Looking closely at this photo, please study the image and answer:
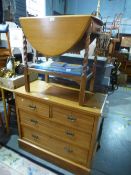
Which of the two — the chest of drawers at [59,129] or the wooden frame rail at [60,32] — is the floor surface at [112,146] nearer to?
the chest of drawers at [59,129]

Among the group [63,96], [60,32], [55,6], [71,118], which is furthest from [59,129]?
[55,6]

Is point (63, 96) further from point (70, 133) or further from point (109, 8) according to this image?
point (109, 8)

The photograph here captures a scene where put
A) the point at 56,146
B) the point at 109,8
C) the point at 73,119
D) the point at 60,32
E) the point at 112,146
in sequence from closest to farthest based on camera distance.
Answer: the point at 60,32 < the point at 73,119 < the point at 56,146 < the point at 112,146 < the point at 109,8

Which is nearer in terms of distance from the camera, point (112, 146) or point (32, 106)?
point (32, 106)

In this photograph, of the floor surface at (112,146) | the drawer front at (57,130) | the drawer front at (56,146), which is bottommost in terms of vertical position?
the floor surface at (112,146)

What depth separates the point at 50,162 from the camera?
5.38 feet

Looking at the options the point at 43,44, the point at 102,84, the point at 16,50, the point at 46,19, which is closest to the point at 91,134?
the point at 102,84

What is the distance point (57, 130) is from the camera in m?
1.46

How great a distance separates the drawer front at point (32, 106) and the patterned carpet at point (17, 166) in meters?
0.62

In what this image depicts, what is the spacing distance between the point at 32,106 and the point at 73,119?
475 mm

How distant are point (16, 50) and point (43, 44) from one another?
159cm

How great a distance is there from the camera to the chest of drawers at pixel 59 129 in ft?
4.26

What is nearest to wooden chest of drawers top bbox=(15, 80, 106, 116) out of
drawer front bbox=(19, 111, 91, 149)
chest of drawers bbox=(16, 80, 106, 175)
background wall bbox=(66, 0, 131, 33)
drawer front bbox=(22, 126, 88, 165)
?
chest of drawers bbox=(16, 80, 106, 175)

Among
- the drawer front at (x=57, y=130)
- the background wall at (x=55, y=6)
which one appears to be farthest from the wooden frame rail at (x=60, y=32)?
the background wall at (x=55, y=6)
